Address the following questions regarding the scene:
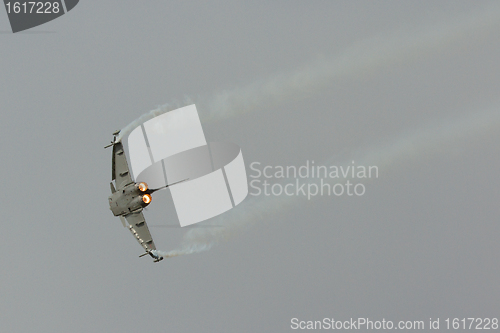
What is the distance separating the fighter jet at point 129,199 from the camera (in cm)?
7988

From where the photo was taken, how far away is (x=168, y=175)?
8344cm

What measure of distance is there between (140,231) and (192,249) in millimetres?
4298

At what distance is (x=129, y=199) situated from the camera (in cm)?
8000

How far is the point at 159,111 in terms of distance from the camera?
80188 mm

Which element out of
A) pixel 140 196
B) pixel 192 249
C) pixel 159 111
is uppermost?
pixel 159 111

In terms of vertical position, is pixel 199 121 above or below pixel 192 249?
above

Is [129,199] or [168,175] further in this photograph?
[168,175]

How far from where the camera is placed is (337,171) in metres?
83.8

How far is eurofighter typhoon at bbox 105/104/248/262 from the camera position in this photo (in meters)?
80.6

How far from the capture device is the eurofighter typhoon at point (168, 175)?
8056cm

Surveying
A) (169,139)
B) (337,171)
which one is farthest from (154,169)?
(337,171)

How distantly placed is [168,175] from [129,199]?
185 inches

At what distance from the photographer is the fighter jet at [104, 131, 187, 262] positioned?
79875mm

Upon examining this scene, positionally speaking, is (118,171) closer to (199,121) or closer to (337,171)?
(199,121)
